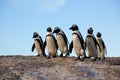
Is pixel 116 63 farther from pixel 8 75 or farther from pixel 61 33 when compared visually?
pixel 8 75

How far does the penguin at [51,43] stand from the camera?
23.3m

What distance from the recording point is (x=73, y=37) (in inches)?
866

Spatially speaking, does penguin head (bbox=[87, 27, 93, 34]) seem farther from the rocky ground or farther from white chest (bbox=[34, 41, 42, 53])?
white chest (bbox=[34, 41, 42, 53])

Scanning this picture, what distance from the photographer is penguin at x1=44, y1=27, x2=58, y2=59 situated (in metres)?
23.3

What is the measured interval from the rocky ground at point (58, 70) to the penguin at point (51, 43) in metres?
2.72

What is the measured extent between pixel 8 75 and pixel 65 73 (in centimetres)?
274

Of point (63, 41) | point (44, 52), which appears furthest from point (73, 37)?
point (44, 52)

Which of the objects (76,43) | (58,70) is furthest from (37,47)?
(58,70)

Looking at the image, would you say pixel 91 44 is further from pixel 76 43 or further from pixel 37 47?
pixel 37 47

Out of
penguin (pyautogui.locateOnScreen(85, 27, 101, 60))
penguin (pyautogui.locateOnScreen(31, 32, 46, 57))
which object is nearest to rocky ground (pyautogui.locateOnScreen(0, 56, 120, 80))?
penguin (pyautogui.locateOnScreen(85, 27, 101, 60))

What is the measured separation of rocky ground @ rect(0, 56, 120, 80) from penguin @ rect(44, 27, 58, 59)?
272cm

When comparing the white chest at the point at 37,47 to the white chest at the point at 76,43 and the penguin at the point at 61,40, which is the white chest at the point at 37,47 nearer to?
the penguin at the point at 61,40

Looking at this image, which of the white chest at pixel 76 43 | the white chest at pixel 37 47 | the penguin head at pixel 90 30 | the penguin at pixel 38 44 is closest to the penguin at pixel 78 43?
the white chest at pixel 76 43

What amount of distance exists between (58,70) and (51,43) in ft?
18.4
